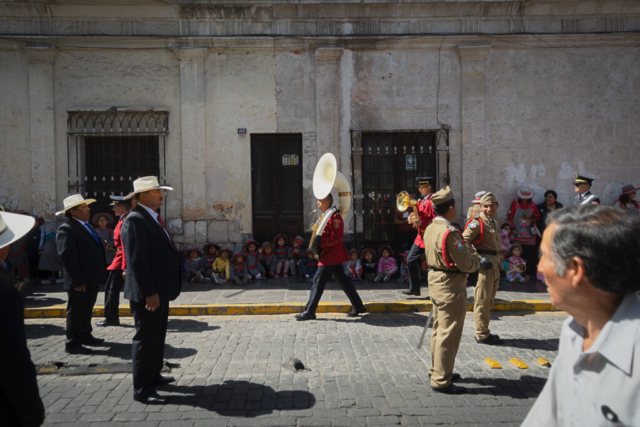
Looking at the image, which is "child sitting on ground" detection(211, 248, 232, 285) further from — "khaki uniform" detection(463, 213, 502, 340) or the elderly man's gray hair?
the elderly man's gray hair

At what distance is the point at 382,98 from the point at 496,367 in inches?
290

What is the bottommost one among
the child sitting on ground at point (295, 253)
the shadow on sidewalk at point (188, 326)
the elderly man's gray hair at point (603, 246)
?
the shadow on sidewalk at point (188, 326)

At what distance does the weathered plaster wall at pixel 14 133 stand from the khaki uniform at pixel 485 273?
9651 millimetres

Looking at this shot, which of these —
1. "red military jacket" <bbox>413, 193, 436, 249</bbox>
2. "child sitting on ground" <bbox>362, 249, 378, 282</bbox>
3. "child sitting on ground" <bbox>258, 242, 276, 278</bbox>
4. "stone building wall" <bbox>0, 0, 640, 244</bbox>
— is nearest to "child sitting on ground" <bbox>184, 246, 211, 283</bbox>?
"stone building wall" <bbox>0, 0, 640, 244</bbox>

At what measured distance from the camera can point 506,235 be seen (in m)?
10.6

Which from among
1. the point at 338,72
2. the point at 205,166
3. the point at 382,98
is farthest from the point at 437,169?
the point at 205,166

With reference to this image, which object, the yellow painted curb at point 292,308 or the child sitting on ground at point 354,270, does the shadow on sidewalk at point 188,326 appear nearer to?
the yellow painted curb at point 292,308

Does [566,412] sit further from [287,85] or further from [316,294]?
[287,85]

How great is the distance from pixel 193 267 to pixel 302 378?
588cm

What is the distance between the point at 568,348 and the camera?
1.92m

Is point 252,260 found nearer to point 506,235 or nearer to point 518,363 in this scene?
point 506,235

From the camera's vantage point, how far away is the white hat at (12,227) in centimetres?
251

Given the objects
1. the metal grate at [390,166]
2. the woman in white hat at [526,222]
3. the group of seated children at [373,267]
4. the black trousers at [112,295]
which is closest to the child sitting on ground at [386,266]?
the group of seated children at [373,267]

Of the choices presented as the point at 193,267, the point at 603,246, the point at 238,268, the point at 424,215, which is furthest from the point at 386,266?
the point at 603,246
